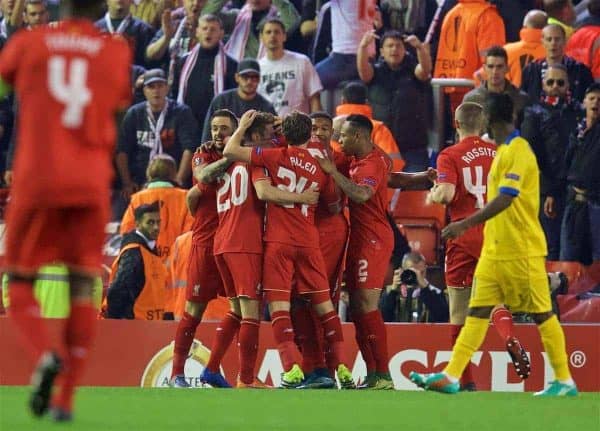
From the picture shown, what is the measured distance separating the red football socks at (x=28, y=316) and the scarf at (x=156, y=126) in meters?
9.51

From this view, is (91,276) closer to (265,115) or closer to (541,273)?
(541,273)

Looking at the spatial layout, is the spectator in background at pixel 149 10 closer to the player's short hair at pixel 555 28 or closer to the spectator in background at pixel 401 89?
the spectator in background at pixel 401 89

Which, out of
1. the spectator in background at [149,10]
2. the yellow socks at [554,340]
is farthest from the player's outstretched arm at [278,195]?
the spectator in background at [149,10]

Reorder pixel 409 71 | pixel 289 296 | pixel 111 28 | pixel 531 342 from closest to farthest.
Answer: pixel 289 296
pixel 531 342
pixel 409 71
pixel 111 28

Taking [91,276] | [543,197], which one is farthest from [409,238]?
[91,276]

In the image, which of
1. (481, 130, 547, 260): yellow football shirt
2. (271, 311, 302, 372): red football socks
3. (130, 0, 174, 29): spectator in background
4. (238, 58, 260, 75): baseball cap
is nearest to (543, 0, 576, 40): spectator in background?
(238, 58, 260, 75): baseball cap

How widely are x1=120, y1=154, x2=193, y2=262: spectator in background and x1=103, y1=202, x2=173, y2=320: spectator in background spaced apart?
261mm

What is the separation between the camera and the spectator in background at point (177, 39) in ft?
58.3

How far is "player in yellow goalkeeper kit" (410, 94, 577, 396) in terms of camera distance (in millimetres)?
9969

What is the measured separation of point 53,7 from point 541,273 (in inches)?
392

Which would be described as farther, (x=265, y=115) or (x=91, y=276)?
(x=265, y=115)

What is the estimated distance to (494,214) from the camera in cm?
981

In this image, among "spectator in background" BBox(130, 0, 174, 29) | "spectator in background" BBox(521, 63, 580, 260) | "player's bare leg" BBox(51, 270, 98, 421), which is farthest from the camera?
"spectator in background" BBox(130, 0, 174, 29)

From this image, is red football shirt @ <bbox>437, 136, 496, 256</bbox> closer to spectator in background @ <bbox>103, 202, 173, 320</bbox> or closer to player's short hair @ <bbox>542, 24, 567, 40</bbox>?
spectator in background @ <bbox>103, 202, 173, 320</bbox>
